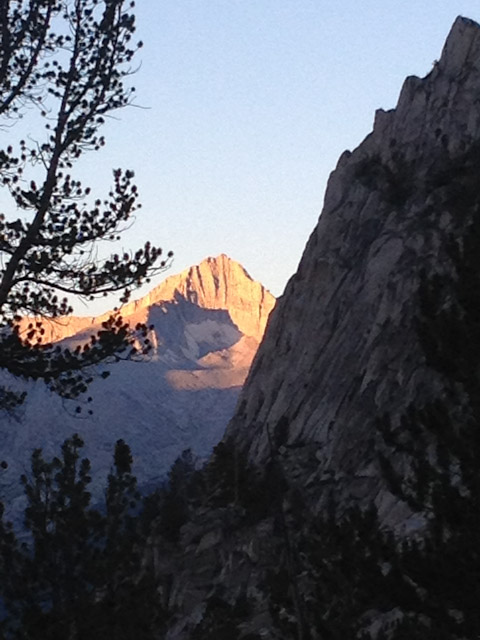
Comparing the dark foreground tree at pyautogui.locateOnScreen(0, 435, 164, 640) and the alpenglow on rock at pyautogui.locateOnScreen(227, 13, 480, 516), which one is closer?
the dark foreground tree at pyautogui.locateOnScreen(0, 435, 164, 640)

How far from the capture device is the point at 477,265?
13398mm

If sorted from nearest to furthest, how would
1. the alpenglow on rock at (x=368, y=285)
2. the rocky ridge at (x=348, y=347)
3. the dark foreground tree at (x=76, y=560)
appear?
the dark foreground tree at (x=76, y=560) < the rocky ridge at (x=348, y=347) < the alpenglow on rock at (x=368, y=285)

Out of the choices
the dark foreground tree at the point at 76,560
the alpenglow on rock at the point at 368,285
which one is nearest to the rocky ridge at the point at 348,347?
the alpenglow on rock at the point at 368,285

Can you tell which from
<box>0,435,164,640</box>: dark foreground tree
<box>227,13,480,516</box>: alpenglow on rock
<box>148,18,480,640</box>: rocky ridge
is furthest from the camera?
<box>227,13,480,516</box>: alpenglow on rock

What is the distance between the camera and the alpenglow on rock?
50.8 metres

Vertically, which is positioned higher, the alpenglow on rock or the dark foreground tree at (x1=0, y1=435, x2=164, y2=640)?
the alpenglow on rock

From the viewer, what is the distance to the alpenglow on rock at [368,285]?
50812mm

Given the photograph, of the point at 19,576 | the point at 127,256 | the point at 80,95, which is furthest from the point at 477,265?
the point at 19,576

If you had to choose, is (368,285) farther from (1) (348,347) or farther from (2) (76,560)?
(2) (76,560)

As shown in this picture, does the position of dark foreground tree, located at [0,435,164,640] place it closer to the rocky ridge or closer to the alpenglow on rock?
the rocky ridge

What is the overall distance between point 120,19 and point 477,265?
7.27m

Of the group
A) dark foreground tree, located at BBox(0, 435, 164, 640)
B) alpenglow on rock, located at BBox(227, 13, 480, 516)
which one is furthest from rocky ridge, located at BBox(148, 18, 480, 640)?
dark foreground tree, located at BBox(0, 435, 164, 640)

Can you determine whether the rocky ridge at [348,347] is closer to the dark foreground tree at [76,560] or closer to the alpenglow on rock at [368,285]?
the alpenglow on rock at [368,285]

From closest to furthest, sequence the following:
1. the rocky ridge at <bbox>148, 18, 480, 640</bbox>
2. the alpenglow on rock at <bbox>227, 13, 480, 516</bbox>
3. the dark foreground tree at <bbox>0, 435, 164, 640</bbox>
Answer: the dark foreground tree at <bbox>0, 435, 164, 640</bbox>, the rocky ridge at <bbox>148, 18, 480, 640</bbox>, the alpenglow on rock at <bbox>227, 13, 480, 516</bbox>
